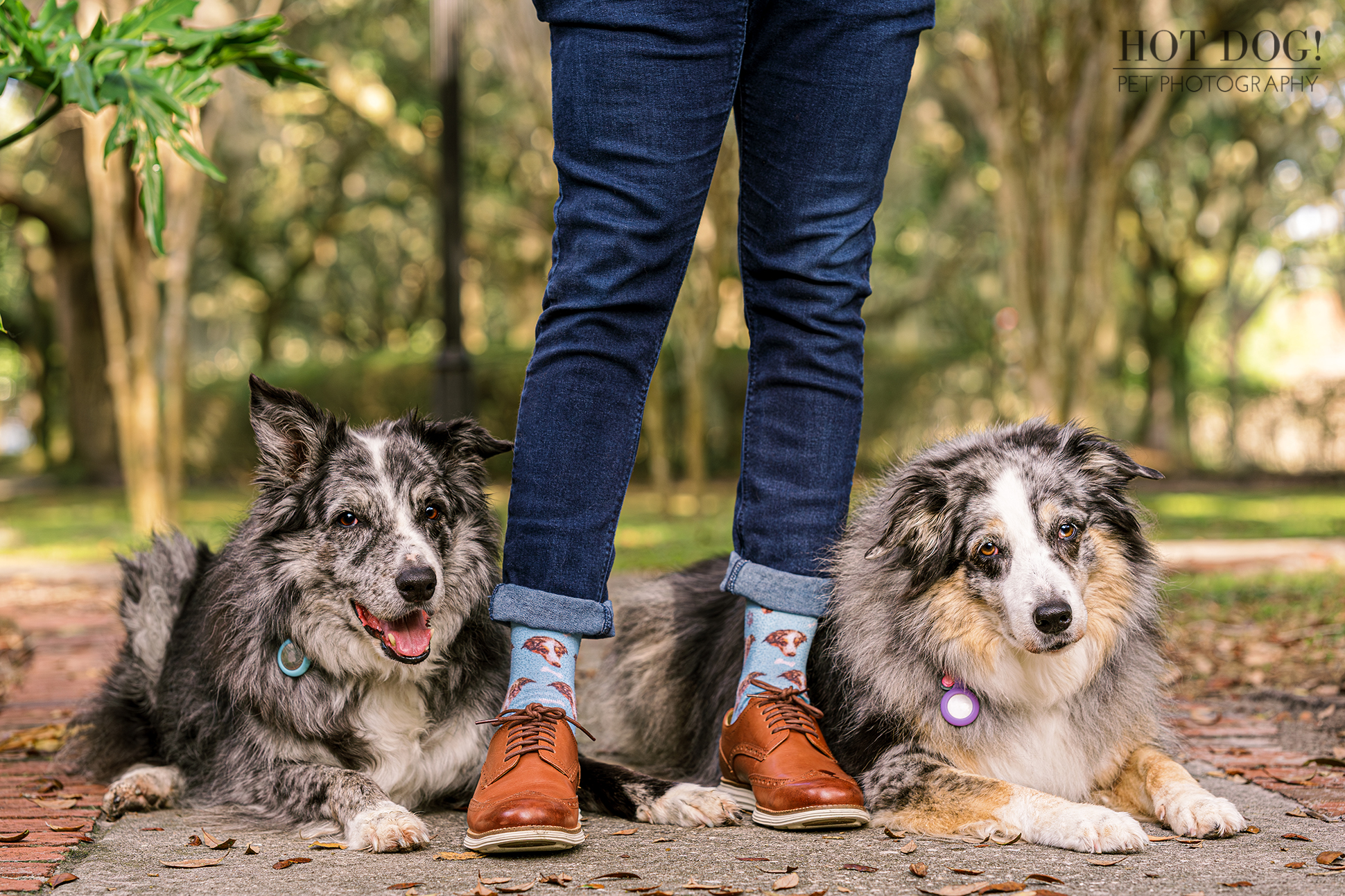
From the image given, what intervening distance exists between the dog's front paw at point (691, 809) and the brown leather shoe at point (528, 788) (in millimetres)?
288

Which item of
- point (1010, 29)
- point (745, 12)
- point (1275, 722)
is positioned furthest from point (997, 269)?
point (745, 12)

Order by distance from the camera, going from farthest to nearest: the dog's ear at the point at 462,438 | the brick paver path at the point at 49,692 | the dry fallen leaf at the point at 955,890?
the dog's ear at the point at 462,438 < the brick paver path at the point at 49,692 < the dry fallen leaf at the point at 955,890

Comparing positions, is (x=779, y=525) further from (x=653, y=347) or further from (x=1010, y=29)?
(x=1010, y=29)

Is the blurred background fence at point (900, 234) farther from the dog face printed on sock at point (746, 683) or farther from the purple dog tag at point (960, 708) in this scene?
the dog face printed on sock at point (746, 683)

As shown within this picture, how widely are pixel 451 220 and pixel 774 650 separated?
656cm

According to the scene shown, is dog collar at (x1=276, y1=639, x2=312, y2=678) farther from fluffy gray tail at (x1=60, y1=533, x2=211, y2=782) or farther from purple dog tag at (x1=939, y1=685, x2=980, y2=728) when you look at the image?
purple dog tag at (x1=939, y1=685, x2=980, y2=728)

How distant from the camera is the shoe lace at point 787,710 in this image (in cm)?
269

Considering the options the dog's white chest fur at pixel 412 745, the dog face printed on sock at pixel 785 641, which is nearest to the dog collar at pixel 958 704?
the dog face printed on sock at pixel 785 641

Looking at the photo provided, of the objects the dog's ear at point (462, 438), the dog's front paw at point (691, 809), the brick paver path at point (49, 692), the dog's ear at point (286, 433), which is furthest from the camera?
the dog's ear at point (462, 438)

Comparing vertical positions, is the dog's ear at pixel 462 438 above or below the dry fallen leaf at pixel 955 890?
above

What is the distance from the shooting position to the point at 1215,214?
20734 millimetres

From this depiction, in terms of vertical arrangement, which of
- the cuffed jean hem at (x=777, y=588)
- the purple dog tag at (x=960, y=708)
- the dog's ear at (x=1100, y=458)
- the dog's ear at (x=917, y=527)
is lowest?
the purple dog tag at (x=960, y=708)

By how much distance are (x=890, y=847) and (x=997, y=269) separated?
20.7 metres

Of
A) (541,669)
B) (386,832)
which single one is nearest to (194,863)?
(386,832)
